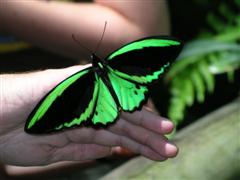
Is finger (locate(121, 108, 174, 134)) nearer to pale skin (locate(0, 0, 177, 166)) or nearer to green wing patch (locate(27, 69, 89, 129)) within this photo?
pale skin (locate(0, 0, 177, 166))

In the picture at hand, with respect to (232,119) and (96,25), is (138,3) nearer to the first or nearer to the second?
(96,25)

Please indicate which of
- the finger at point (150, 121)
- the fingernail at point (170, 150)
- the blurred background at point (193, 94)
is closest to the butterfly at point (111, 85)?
the finger at point (150, 121)

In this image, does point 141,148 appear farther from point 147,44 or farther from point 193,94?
point 193,94

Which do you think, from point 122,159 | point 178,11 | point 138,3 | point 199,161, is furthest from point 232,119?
point 178,11

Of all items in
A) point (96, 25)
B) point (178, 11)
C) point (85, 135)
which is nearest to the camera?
point (85, 135)

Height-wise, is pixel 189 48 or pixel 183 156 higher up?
pixel 189 48

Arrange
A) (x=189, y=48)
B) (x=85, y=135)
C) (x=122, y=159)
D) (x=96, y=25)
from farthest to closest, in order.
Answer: (x=189, y=48) < (x=122, y=159) < (x=96, y=25) < (x=85, y=135)

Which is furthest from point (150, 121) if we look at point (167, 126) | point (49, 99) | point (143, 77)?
point (49, 99)
